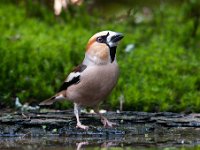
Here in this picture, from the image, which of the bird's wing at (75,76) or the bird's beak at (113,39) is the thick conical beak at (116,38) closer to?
the bird's beak at (113,39)

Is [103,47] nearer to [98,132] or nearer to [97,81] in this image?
[97,81]

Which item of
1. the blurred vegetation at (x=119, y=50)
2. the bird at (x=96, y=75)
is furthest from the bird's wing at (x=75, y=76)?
the blurred vegetation at (x=119, y=50)

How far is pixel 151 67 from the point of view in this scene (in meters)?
9.34

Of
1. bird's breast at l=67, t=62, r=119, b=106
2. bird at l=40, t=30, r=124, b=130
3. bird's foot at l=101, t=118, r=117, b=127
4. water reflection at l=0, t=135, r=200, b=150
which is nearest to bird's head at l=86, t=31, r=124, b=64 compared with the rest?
bird at l=40, t=30, r=124, b=130

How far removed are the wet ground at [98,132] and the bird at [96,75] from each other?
159mm

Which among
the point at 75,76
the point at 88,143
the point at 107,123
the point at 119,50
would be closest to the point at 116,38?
the point at 75,76

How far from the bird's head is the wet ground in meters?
0.78

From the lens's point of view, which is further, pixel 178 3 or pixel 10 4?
pixel 178 3

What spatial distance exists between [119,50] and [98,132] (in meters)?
3.43

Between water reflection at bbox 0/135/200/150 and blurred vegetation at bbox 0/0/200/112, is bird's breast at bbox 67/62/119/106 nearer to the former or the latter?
water reflection at bbox 0/135/200/150

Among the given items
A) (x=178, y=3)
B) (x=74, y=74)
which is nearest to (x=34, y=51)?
(x=74, y=74)

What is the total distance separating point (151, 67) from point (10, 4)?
3696mm

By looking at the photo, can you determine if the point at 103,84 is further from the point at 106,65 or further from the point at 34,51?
the point at 34,51

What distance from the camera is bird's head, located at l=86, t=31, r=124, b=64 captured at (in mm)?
6836
